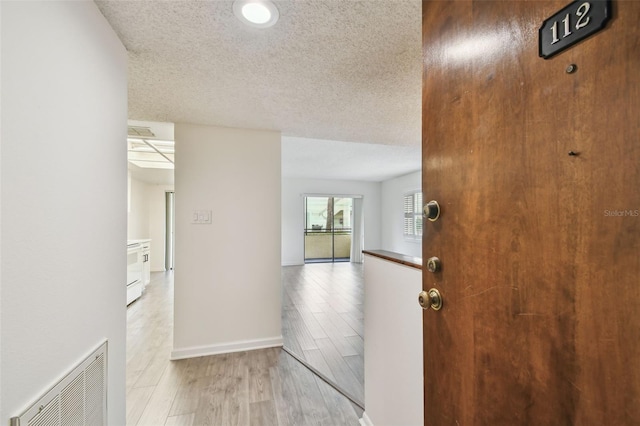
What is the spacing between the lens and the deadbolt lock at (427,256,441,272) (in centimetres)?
82

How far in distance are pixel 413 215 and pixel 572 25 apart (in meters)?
6.14

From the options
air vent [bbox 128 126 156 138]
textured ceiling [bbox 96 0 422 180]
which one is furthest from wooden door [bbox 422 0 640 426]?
air vent [bbox 128 126 156 138]

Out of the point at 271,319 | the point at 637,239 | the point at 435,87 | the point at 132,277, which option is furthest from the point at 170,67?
the point at 132,277

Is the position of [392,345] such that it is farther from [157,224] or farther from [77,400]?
[157,224]

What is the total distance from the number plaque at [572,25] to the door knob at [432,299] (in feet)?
2.15

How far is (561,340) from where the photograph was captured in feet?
1.73

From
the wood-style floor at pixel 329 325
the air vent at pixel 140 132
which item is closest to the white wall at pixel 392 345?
the wood-style floor at pixel 329 325

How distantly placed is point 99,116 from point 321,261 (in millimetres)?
6956

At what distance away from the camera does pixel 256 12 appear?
44.3 inches

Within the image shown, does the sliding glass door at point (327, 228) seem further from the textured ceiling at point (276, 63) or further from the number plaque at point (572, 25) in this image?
the number plaque at point (572, 25)

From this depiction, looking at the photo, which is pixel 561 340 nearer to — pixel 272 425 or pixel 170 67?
pixel 272 425

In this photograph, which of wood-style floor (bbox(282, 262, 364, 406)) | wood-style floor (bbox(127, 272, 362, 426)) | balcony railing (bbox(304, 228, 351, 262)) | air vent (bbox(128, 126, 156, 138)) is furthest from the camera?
balcony railing (bbox(304, 228, 351, 262))

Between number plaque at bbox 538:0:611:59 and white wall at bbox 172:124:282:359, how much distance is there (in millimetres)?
2223

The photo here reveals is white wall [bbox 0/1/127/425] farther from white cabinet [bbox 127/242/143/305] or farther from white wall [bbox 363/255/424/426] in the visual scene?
white cabinet [bbox 127/242/143/305]
